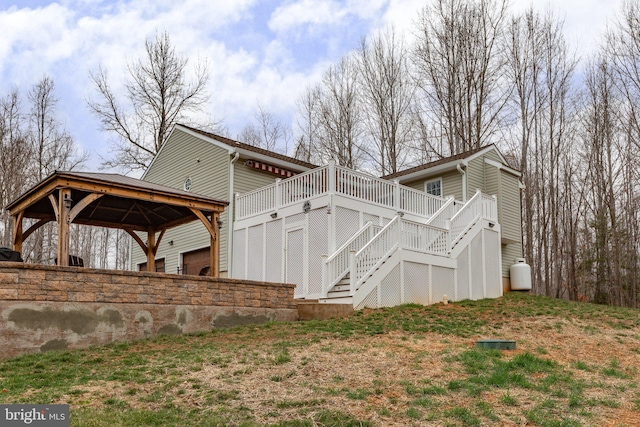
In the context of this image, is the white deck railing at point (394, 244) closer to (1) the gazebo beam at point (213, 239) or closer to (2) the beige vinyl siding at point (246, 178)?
(1) the gazebo beam at point (213, 239)

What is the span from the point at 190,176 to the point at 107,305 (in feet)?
33.9

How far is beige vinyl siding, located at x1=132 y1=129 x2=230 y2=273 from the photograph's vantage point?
18.3m

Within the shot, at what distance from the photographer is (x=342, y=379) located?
7098mm

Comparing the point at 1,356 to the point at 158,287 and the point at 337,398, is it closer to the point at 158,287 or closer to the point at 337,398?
the point at 158,287

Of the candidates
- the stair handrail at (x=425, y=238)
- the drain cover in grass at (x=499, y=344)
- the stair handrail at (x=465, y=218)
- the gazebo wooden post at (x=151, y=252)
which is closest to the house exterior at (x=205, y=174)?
the gazebo wooden post at (x=151, y=252)

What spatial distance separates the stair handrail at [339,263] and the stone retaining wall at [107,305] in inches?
78.3

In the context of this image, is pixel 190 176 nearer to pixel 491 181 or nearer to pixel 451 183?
pixel 451 183

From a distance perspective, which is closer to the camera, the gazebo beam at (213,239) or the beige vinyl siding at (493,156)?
the gazebo beam at (213,239)

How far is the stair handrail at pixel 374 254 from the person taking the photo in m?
13.4

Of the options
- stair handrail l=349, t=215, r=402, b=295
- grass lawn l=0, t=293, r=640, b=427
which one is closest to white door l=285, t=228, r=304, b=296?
stair handrail l=349, t=215, r=402, b=295

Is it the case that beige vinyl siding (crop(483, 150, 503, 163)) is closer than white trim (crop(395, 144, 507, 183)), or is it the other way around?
white trim (crop(395, 144, 507, 183))

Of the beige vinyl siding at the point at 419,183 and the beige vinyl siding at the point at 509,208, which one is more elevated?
the beige vinyl siding at the point at 419,183

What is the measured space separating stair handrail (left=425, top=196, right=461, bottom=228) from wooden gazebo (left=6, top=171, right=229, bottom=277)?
20.8 feet

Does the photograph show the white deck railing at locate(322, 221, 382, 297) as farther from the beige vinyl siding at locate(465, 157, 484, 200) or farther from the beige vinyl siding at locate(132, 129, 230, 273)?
the beige vinyl siding at locate(465, 157, 484, 200)
